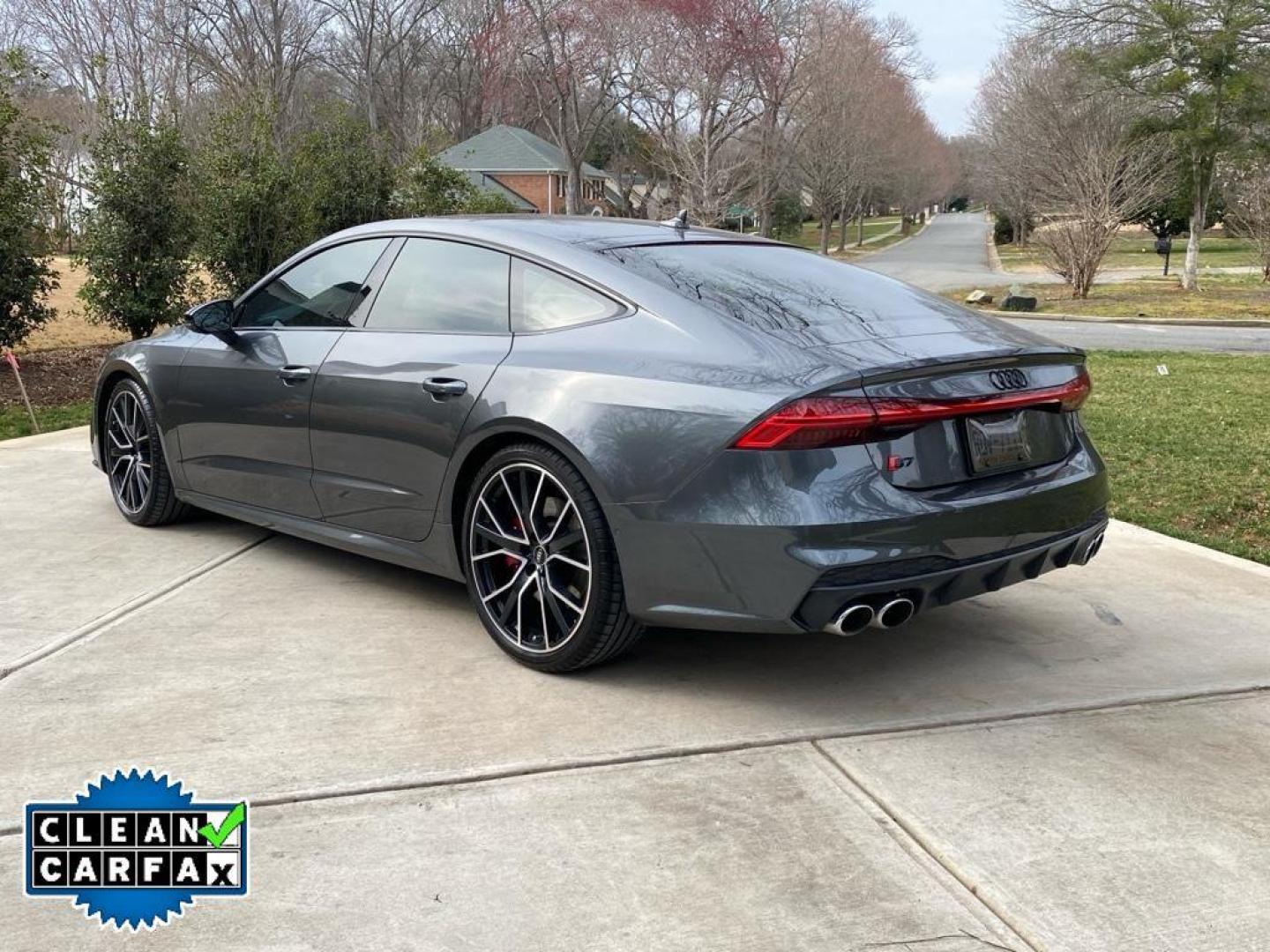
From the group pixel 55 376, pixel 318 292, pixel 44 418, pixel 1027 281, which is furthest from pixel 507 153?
pixel 318 292

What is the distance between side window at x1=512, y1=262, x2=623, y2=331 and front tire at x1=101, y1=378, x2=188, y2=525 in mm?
2327

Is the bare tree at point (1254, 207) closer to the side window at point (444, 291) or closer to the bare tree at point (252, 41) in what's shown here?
the side window at point (444, 291)

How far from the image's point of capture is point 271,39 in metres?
46.6

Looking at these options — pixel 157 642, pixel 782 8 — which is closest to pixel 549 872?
pixel 157 642

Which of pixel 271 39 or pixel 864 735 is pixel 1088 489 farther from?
pixel 271 39

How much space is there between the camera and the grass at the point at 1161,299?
22109mm

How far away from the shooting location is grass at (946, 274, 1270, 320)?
22109mm

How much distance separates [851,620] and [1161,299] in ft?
79.8

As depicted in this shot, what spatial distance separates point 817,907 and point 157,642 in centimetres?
261

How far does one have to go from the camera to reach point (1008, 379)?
3600 millimetres

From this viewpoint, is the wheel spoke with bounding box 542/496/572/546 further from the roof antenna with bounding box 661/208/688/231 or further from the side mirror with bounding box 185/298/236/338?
the side mirror with bounding box 185/298/236/338

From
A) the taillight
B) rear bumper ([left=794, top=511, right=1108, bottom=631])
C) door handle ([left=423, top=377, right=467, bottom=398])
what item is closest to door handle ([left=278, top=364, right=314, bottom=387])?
door handle ([left=423, top=377, right=467, bottom=398])

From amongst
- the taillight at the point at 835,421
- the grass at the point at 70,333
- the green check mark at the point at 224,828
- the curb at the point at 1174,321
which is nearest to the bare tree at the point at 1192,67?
the curb at the point at 1174,321

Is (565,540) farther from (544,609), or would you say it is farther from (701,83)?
(701,83)
